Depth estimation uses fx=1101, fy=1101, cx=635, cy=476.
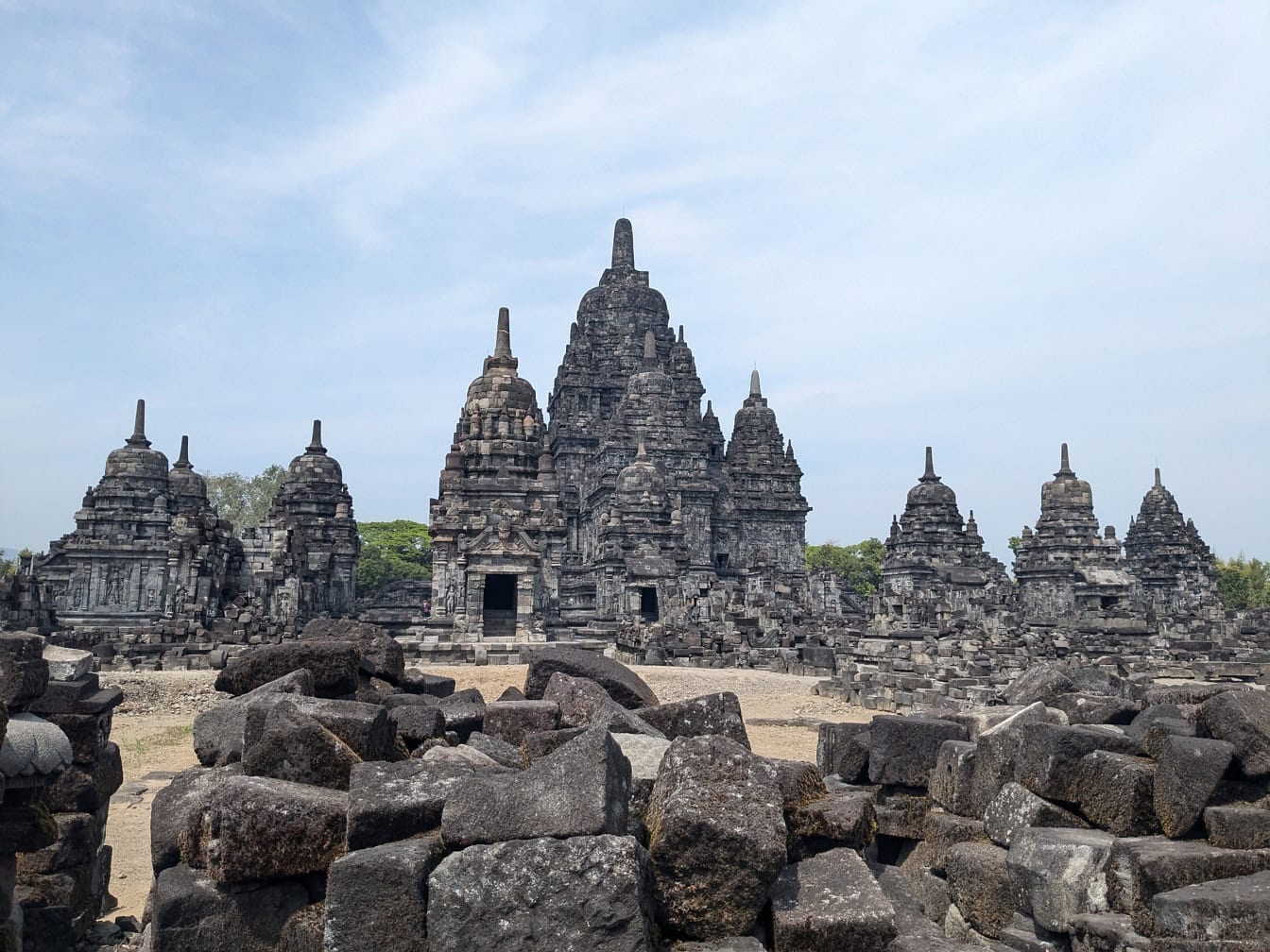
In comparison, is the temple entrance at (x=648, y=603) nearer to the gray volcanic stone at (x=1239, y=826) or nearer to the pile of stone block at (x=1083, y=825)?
the pile of stone block at (x=1083, y=825)

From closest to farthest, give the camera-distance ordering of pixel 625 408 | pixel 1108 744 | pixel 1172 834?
pixel 1172 834 → pixel 1108 744 → pixel 625 408

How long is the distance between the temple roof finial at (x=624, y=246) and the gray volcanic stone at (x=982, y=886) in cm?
5140

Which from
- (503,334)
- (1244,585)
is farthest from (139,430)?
(1244,585)

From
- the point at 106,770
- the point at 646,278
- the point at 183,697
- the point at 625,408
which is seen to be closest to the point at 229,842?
the point at 106,770

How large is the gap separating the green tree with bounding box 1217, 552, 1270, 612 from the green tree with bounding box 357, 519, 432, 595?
146 ft

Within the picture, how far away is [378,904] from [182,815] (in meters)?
1.79

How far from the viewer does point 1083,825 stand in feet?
19.0

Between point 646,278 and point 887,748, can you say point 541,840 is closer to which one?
point 887,748

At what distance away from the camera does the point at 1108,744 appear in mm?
6027

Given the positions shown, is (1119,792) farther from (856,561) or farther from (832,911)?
(856,561)

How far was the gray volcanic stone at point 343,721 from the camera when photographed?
18.7ft

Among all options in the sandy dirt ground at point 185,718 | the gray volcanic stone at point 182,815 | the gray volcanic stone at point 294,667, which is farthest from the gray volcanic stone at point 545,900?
the sandy dirt ground at point 185,718

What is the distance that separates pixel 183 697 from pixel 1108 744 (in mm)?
16106

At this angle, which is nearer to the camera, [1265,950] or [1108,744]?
[1265,950]
